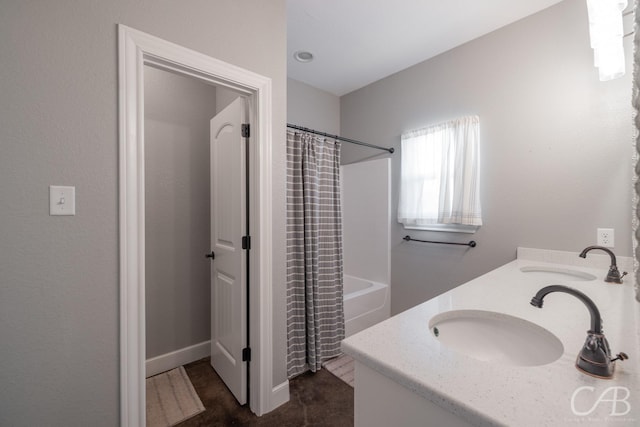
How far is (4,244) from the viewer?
942 mm

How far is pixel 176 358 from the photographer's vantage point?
87.0 inches

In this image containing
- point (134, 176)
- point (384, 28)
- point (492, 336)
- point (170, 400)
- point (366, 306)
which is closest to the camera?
point (492, 336)

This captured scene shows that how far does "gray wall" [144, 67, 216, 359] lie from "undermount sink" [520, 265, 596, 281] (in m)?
2.44

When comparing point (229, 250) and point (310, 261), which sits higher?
point (229, 250)

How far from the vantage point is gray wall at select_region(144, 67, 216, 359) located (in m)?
2.13

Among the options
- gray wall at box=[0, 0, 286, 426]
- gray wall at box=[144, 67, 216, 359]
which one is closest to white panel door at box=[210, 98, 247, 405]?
gray wall at box=[144, 67, 216, 359]

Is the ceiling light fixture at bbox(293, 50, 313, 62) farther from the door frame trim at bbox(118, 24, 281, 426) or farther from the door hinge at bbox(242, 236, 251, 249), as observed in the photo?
the door hinge at bbox(242, 236, 251, 249)

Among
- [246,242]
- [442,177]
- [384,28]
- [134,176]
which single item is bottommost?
[246,242]

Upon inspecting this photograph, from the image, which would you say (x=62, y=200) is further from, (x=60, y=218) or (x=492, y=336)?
(x=492, y=336)

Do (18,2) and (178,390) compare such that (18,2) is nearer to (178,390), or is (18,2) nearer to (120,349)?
(120,349)

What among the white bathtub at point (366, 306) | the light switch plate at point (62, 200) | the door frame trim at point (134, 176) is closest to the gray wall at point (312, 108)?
the door frame trim at point (134, 176)

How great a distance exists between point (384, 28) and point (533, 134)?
4.39 ft

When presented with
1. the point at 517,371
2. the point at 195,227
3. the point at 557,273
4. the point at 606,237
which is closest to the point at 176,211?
the point at 195,227

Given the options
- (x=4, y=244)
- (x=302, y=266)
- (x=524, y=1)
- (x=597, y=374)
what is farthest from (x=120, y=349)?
(x=524, y=1)
